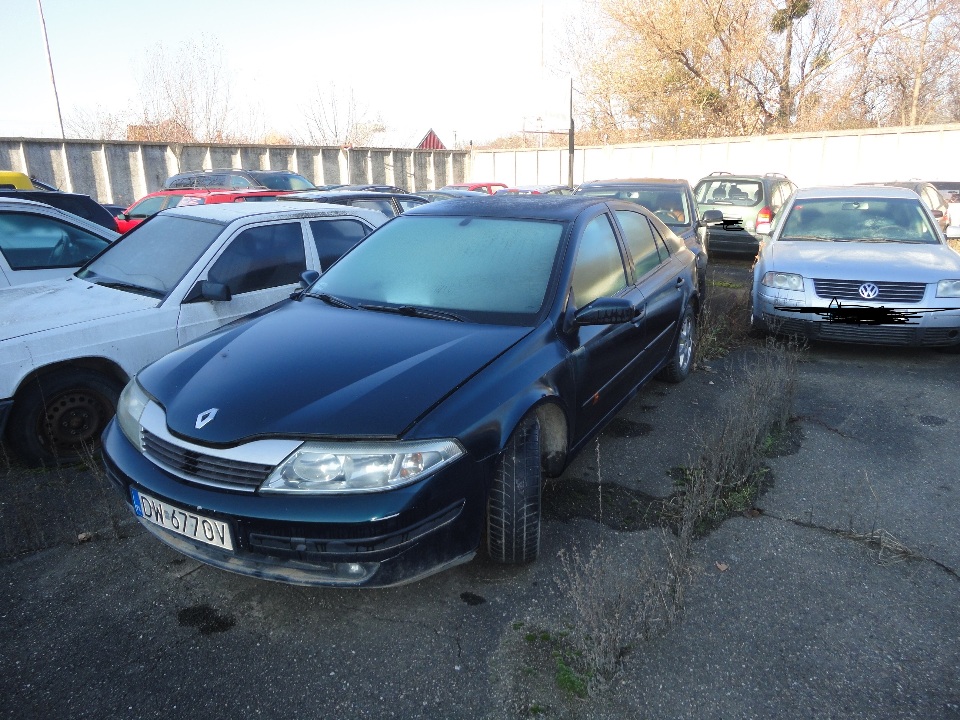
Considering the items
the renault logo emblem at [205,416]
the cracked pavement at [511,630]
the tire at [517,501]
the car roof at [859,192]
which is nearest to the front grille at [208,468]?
the renault logo emblem at [205,416]

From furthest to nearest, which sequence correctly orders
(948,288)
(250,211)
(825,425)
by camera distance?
(948,288)
(250,211)
(825,425)

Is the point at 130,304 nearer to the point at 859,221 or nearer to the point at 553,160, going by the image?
the point at 859,221

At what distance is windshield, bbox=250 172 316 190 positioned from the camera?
1650 cm

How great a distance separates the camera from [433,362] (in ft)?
9.21

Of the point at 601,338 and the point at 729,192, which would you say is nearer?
the point at 601,338

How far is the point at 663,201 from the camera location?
27.8ft

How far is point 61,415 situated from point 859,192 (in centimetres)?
814

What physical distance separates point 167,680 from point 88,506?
162 centimetres

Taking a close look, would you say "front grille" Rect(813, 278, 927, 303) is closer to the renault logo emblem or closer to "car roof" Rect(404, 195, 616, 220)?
"car roof" Rect(404, 195, 616, 220)

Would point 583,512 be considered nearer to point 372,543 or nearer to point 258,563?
point 372,543

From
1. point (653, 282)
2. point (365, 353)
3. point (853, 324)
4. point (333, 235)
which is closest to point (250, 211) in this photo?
point (333, 235)

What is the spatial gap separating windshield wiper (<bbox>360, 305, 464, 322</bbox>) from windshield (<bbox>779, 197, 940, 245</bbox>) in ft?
17.8

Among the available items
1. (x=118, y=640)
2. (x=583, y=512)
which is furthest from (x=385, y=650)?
(x=583, y=512)

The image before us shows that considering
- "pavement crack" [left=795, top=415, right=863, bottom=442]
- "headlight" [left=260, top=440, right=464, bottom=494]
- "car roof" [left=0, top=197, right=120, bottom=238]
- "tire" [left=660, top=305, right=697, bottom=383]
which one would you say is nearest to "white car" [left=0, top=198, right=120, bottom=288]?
"car roof" [left=0, top=197, right=120, bottom=238]
